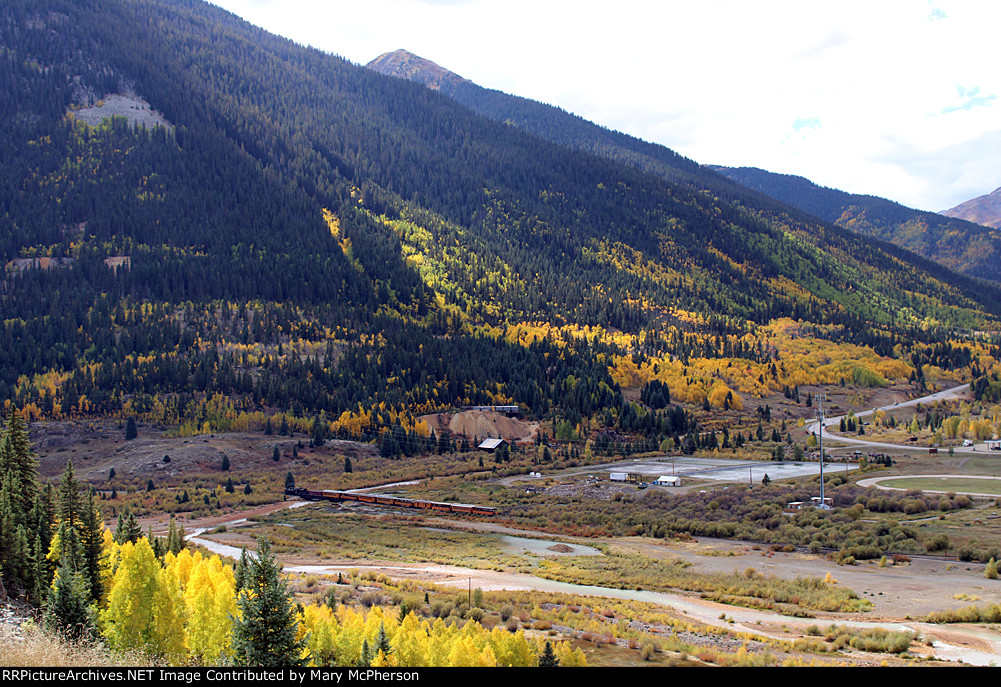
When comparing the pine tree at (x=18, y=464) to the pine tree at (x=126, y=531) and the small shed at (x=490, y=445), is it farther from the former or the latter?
the small shed at (x=490, y=445)

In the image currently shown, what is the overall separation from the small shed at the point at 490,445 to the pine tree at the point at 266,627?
355ft

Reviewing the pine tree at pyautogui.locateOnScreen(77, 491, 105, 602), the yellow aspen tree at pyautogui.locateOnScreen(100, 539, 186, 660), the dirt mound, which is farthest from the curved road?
the dirt mound

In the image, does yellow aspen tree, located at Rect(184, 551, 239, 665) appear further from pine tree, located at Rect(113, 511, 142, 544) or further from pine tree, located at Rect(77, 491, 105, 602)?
pine tree, located at Rect(113, 511, 142, 544)

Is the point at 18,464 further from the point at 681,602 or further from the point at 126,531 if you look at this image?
the point at 681,602

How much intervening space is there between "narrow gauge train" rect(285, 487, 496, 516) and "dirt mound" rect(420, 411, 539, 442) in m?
42.6

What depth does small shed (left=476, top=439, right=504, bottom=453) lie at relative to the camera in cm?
13488

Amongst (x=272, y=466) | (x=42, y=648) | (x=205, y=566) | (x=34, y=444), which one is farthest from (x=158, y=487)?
(x=42, y=648)

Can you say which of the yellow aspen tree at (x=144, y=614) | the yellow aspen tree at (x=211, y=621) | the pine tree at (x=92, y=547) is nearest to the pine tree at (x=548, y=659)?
the yellow aspen tree at (x=211, y=621)

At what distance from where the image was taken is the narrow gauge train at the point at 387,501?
91750 millimetres

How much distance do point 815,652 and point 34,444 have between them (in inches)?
4878
